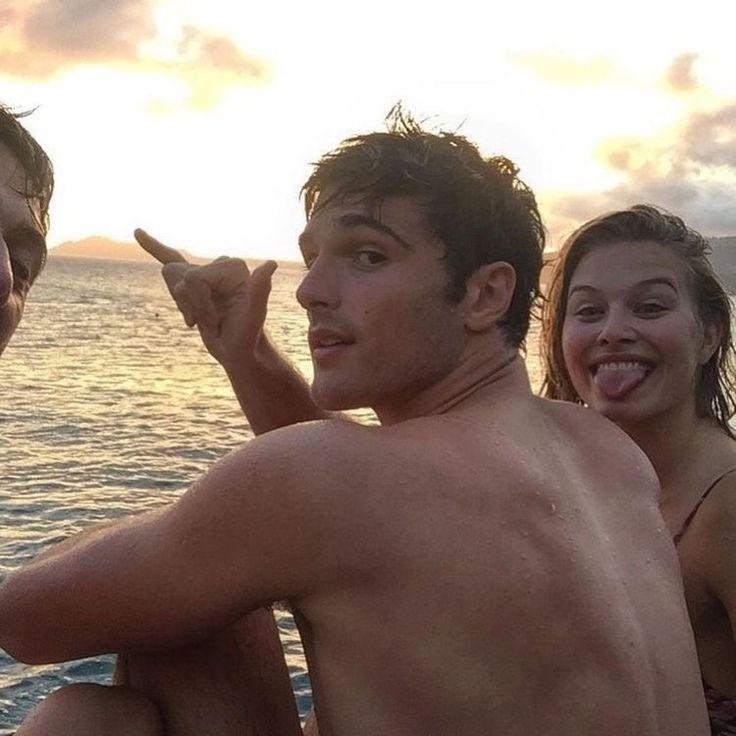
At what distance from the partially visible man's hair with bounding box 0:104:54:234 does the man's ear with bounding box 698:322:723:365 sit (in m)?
3.47

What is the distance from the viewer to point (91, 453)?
2072cm

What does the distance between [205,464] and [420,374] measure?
17.4 metres


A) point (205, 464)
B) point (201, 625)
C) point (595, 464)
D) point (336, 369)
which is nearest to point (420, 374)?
point (336, 369)

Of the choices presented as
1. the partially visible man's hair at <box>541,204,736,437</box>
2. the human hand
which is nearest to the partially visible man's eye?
the human hand

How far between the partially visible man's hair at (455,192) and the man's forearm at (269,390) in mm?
1139

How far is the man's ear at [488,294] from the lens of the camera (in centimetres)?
357

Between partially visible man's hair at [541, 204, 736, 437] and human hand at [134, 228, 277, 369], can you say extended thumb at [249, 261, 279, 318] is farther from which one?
partially visible man's hair at [541, 204, 736, 437]

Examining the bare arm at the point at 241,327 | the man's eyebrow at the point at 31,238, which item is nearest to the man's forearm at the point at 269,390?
the bare arm at the point at 241,327

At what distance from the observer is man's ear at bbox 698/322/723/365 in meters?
5.55

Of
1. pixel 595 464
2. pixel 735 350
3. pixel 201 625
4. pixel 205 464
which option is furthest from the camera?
pixel 205 464

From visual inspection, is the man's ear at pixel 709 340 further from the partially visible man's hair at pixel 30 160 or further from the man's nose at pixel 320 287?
the partially visible man's hair at pixel 30 160

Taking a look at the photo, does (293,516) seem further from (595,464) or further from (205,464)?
(205,464)

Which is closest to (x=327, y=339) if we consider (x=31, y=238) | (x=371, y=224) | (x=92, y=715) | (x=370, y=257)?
(x=370, y=257)

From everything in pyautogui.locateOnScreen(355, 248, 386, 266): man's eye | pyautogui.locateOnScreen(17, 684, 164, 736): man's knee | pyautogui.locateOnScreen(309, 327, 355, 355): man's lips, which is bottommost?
pyautogui.locateOnScreen(17, 684, 164, 736): man's knee
